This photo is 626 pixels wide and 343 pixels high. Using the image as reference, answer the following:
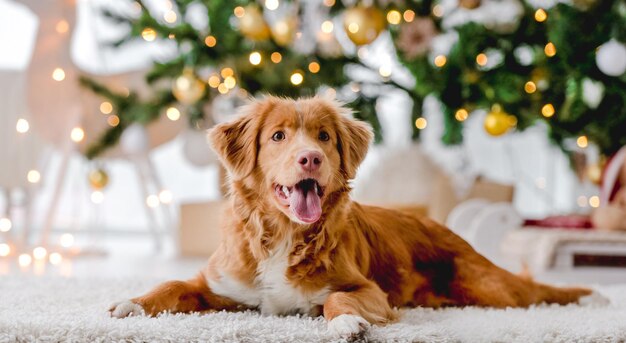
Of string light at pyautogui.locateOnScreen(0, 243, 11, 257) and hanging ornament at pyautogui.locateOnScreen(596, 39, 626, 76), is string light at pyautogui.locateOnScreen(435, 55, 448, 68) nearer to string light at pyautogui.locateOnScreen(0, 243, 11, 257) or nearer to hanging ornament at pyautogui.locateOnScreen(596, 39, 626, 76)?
hanging ornament at pyautogui.locateOnScreen(596, 39, 626, 76)

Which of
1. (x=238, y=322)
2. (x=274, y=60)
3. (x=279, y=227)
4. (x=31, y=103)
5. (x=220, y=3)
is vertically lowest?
(x=238, y=322)

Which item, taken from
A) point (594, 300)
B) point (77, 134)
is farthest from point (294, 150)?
point (77, 134)

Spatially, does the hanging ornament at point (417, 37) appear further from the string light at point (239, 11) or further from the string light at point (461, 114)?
the string light at point (239, 11)

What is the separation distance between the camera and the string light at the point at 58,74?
4297 mm

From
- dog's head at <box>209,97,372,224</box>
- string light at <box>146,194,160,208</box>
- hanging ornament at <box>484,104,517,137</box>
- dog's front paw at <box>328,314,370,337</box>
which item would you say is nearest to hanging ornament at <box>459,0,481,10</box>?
hanging ornament at <box>484,104,517,137</box>

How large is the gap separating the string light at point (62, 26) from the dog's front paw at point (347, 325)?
3363 mm

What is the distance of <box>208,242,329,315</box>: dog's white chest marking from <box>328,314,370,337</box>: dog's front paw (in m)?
0.24

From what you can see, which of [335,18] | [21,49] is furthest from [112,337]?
[21,49]

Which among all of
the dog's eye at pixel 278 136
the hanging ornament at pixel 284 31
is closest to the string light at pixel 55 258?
the hanging ornament at pixel 284 31

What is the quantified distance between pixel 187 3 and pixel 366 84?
47.4 inches

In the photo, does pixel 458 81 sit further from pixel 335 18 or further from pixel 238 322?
pixel 238 322

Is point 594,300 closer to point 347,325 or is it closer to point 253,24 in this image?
point 347,325

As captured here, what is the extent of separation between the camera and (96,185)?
4801 mm

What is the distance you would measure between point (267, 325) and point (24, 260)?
2.73 m
